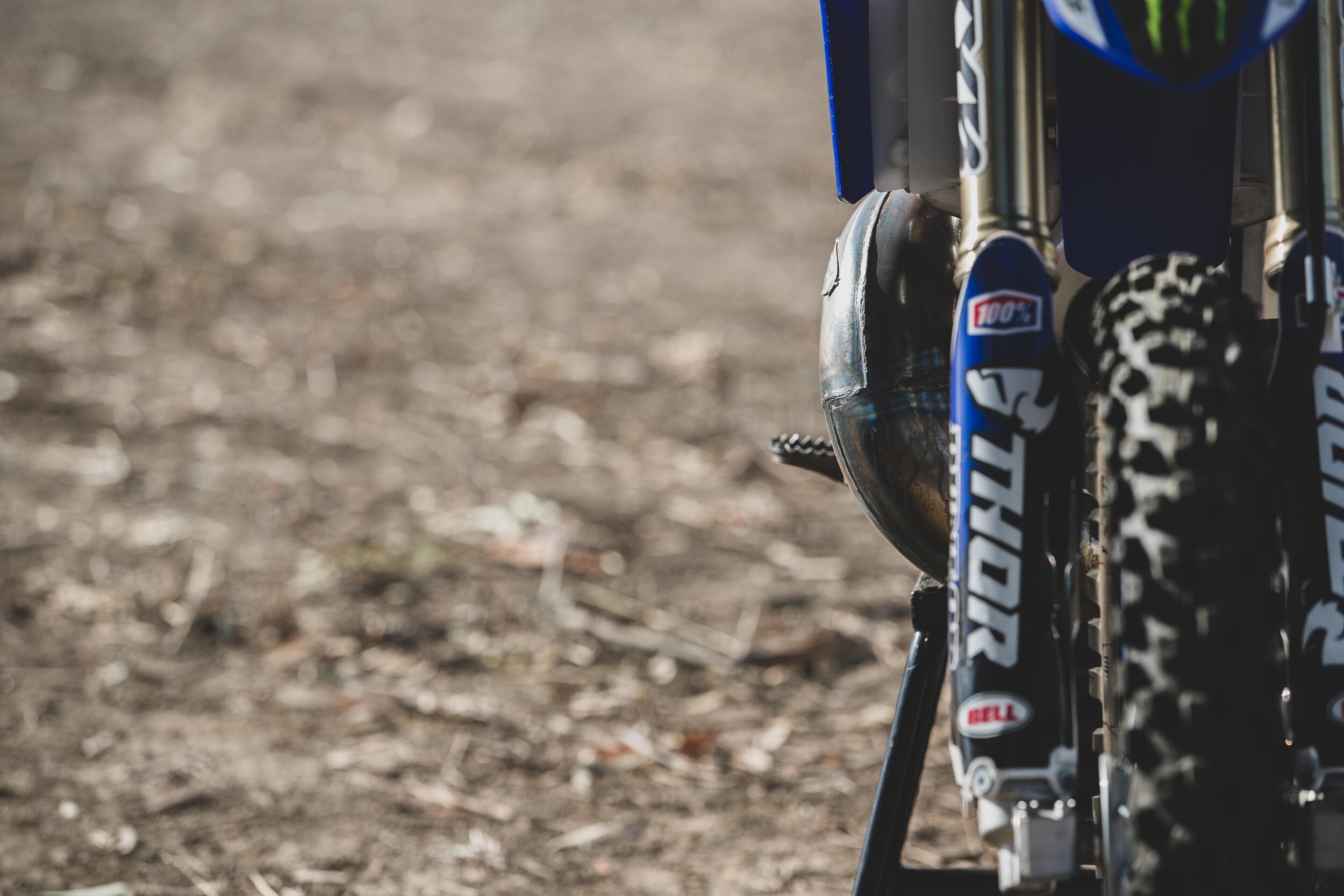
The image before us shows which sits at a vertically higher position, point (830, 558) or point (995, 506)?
point (995, 506)

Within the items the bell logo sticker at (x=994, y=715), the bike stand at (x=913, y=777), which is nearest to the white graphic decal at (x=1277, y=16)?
the bell logo sticker at (x=994, y=715)

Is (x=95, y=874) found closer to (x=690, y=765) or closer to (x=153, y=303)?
(x=690, y=765)

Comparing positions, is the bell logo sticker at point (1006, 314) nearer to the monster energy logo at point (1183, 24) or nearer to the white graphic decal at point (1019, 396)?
the white graphic decal at point (1019, 396)

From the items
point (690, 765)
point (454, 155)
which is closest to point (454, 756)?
point (690, 765)

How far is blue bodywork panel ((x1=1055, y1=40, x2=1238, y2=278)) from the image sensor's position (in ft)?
4.77

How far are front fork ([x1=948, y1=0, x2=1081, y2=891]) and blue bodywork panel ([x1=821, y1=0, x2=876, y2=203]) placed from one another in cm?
33

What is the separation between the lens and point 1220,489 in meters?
1.09

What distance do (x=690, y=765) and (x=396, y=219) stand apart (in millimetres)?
4683

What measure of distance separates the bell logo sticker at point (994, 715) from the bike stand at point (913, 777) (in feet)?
1.40

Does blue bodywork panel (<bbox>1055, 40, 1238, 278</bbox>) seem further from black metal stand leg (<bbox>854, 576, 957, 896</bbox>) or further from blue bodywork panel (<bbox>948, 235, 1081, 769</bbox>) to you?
black metal stand leg (<bbox>854, 576, 957, 896</bbox>)

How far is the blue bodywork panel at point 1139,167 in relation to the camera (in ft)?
4.77

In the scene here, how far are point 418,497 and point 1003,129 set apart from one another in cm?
312

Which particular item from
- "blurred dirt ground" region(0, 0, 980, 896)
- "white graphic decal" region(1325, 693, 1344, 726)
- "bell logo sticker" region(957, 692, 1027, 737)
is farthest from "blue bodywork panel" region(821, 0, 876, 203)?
"blurred dirt ground" region(0, 0, 980, 896)

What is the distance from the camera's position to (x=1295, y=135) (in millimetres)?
1324
